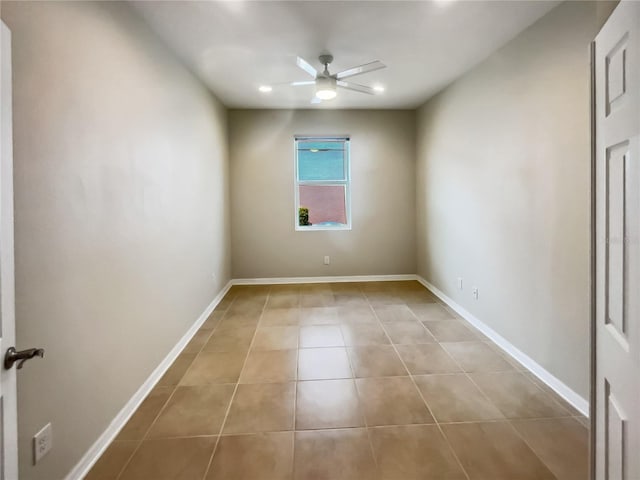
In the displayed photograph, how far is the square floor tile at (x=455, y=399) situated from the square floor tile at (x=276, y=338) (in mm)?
1185

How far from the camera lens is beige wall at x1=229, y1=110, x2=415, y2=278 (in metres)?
4.89

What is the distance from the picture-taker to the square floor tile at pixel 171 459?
5.05ft

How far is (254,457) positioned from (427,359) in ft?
5.20

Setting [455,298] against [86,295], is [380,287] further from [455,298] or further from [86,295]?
[86,295]

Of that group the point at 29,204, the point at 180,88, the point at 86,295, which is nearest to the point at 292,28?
the point at 180,88

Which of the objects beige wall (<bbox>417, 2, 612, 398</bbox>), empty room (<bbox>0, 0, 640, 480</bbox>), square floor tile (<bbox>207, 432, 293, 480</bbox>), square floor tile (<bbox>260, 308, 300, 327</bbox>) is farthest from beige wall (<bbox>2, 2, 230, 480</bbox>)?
beige wall (<bbox>417, 2, 612, 398</bbox>)

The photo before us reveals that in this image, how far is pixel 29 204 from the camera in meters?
1.26

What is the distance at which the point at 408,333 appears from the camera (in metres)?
3.15

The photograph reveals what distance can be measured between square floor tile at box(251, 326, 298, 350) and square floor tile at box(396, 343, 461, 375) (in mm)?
991

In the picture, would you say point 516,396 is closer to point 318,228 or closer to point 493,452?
point 493,452

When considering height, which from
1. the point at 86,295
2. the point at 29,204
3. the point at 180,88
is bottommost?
the point at 86,295

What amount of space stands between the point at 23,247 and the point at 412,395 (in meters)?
2.23

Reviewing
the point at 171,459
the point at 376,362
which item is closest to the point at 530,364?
the point at 376,362

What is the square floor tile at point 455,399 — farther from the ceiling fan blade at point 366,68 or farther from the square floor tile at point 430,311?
the ceiling fan blade at point 366,68
